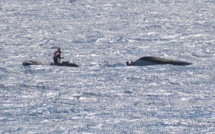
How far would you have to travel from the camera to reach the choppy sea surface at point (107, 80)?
27334 millimetres

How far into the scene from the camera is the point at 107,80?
3672 cm

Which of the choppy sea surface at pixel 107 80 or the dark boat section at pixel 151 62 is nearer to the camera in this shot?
the choppy sea surface at pixel 107 80

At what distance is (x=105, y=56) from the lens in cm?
4716

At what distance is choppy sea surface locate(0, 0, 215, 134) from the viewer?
27334 millimetres

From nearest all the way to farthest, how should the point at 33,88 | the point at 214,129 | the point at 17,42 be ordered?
the point at 214,129
the point at 33,88
the point at 17,42

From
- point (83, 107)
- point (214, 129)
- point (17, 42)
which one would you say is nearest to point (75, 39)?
point (17, 42)

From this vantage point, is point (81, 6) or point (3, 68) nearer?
point (3, 68)

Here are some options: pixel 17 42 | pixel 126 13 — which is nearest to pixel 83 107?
pixel 17 42

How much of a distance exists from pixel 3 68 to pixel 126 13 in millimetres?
47222

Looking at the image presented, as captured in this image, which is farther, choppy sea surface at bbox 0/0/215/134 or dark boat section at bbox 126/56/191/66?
dark boat section at bbox 126/56/191/66

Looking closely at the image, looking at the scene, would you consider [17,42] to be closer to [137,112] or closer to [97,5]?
[137,112]

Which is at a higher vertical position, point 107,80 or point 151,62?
point 151,62

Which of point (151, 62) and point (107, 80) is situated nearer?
point (107, 80)

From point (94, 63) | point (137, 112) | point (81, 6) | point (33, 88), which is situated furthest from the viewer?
point (81, 6)
